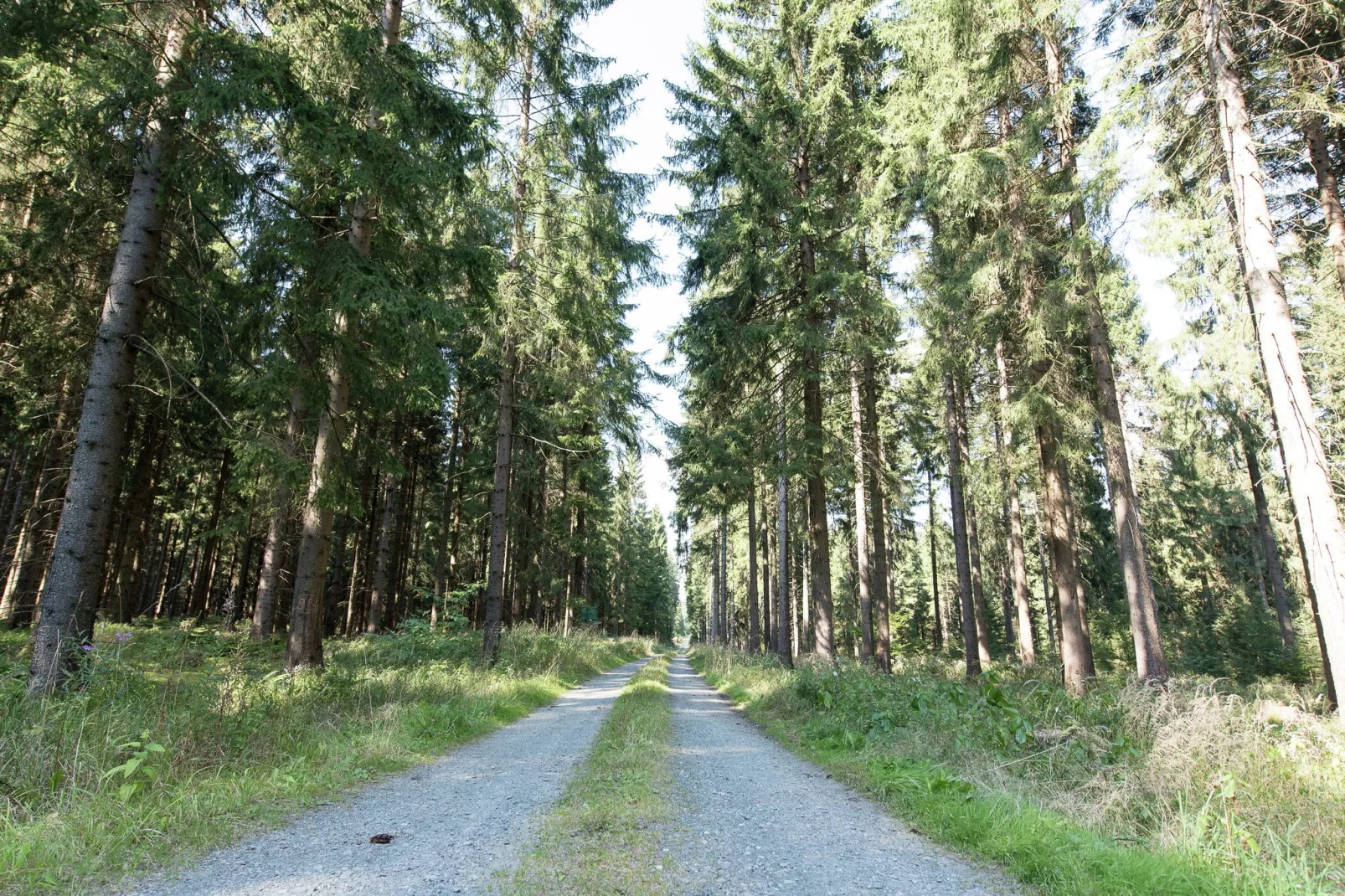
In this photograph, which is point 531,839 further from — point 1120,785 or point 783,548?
point 783,548

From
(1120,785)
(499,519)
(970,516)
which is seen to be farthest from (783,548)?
(970,516)

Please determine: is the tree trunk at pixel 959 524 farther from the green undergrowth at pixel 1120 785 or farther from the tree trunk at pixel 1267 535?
the tree trunk at pixel 1267 535

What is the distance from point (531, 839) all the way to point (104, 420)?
5716 mm

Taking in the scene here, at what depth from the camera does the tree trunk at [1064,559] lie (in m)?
11.9

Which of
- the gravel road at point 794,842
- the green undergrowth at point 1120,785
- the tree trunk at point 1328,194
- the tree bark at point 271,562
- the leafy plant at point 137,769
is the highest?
the tree trunk at point 1328,194

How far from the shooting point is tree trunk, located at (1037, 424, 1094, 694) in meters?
11.9

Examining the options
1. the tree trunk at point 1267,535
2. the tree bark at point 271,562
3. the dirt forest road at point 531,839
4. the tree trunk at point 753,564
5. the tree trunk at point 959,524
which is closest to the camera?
the dirt forest road at point 531,839

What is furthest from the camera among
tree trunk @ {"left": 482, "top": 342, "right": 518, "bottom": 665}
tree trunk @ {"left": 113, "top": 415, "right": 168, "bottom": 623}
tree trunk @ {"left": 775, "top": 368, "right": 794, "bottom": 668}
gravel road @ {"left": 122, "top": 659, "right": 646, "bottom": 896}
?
tree trunk @ {"left": 113, "top": 415, "right": 168, "bottom": 623}

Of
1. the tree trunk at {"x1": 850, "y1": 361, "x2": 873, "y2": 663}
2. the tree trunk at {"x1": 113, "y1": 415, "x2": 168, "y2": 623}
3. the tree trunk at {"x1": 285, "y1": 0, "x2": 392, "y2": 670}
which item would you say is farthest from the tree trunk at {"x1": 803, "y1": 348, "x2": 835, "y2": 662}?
the tree trunk at {"x1": 113, "y1": 415, "x2": 168, "y2": 623}

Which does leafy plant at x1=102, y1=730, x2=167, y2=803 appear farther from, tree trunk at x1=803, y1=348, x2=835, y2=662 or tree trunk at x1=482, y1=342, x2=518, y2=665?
tree trunk at x1=803, y1=348, x2=835, y2=662

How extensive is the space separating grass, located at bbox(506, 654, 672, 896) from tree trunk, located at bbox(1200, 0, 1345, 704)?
7.75m

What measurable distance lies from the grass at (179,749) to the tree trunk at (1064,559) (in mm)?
11067

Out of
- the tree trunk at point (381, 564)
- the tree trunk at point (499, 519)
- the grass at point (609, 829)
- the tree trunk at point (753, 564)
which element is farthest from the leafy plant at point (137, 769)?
the tree trunk at point (753, 564)

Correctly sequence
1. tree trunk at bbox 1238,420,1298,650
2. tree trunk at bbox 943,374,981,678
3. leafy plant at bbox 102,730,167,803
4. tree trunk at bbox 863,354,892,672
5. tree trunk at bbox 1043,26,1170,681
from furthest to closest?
tree trunk at bbox 1238,420,1298,650 → tree trunk at bbox 863,354,892,672 → tree trunk at bbox 943,374,981,678 → tree trunk at bbox 1043,26,1170,681 → leafy plant at bbox 102,730,167,803
